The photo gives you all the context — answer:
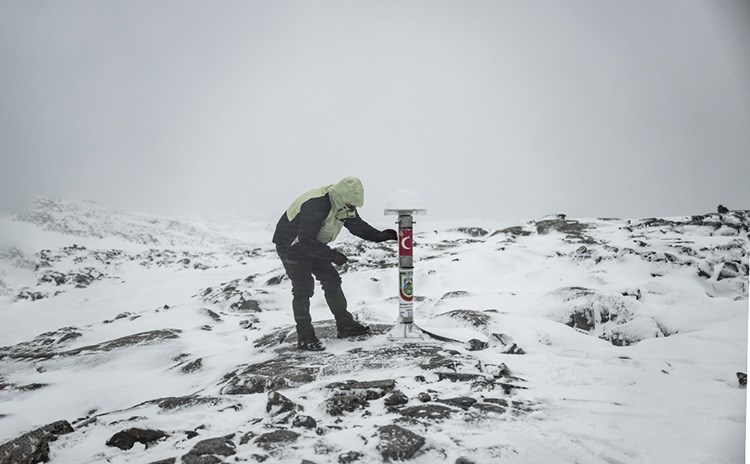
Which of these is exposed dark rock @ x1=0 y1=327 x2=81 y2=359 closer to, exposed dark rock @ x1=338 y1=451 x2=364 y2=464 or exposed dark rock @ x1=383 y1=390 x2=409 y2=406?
exposed dark rock @ x1=383 y1=390 x2=409 y2=406

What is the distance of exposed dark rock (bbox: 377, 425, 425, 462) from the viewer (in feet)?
5.47

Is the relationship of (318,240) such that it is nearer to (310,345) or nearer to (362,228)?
(362,228)

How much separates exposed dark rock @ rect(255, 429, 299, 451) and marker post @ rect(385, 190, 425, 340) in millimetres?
1911

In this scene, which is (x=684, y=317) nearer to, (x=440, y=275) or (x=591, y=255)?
(x=591, y=255)

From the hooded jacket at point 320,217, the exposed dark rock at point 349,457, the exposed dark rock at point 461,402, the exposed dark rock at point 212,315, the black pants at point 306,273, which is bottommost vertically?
the exposed dark rock at point 212,315

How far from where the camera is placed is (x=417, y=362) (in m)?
2.94

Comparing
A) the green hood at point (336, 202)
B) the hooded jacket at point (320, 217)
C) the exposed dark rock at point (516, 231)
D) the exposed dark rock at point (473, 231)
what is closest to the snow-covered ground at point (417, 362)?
the hooded jacket at point (320, 217)

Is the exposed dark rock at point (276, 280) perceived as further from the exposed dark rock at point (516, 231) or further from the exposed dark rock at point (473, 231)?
the exposed dark rock at point (473, 231)

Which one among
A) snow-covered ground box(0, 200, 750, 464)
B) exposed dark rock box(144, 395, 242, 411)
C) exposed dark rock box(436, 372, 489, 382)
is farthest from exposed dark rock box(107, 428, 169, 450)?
exposed dark rock box(436, 372, 489, 382)

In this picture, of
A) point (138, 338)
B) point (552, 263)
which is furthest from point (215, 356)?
point (552, 263)

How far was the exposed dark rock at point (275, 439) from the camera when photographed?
176cm

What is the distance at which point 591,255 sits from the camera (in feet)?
23.9

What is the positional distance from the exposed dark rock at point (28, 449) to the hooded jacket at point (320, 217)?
83.3 inches

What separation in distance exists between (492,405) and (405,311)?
1612 mm
